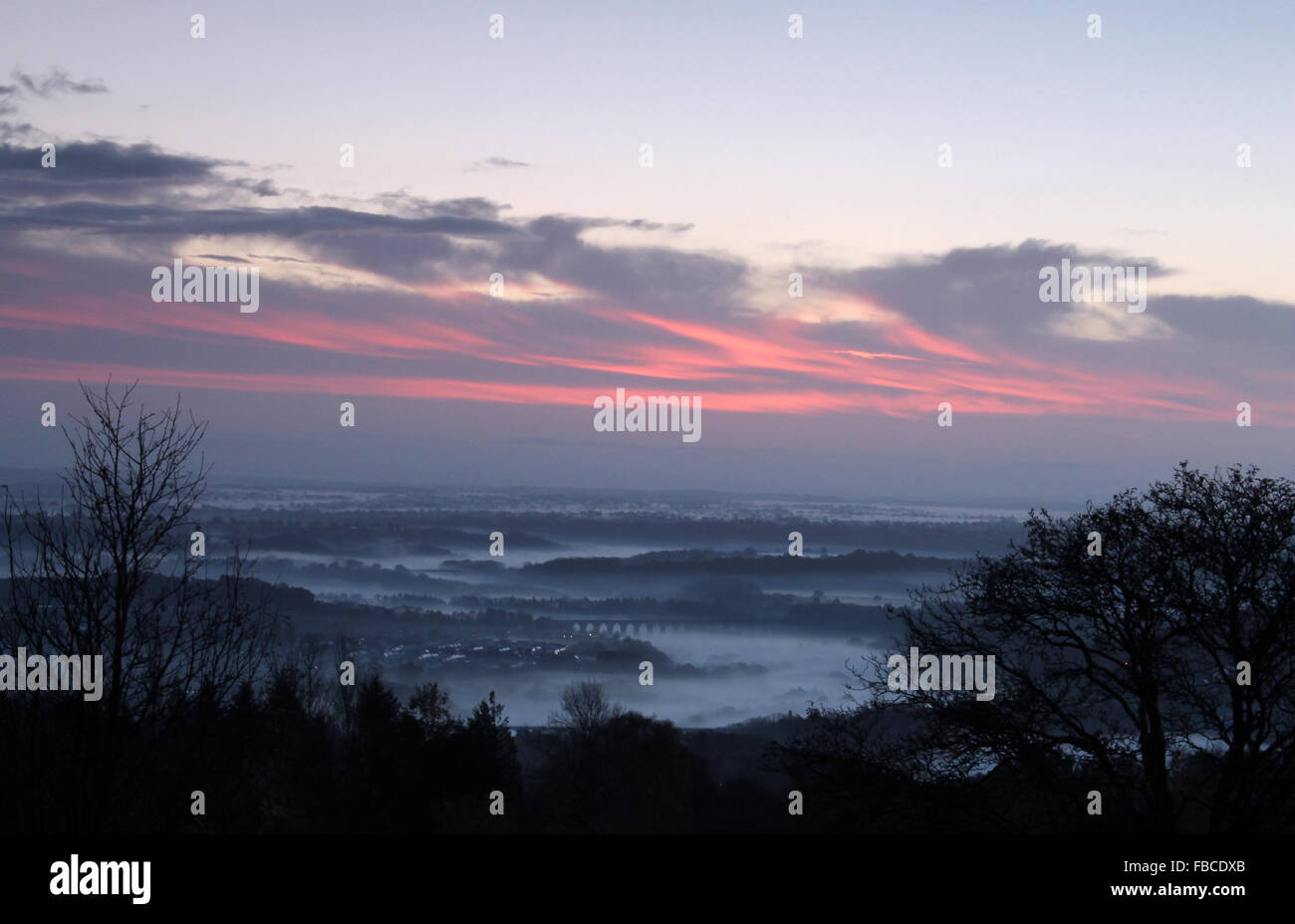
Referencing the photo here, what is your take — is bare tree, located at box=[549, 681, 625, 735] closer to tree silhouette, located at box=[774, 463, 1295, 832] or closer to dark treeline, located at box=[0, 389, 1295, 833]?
dark treeline, located at box=[0, 389, 1295, 833]

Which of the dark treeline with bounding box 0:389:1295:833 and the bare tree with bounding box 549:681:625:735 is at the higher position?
the dark treeline with bounding box 0:389:1295:833

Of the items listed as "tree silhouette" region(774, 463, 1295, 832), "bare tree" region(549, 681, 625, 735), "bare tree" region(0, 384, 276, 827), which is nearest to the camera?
"bare tree" region(0, 384, 276, 827)

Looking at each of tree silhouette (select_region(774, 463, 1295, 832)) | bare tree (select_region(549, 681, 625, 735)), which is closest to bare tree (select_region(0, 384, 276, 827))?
tree silhouette (select_region(774, 463, 1295, 832))

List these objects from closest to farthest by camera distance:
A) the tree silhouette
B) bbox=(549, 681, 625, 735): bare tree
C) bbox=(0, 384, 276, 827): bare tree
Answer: bbox=(0, 384, 276, 827): bare tree → the tree silhouette → bbox=(549, 681, 625, 735): bare tree

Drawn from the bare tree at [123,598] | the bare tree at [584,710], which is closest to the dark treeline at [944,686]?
the bare tree at [123,598]

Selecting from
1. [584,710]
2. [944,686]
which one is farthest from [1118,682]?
[584,710]

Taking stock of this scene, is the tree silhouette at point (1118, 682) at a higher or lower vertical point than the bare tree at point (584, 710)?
higher

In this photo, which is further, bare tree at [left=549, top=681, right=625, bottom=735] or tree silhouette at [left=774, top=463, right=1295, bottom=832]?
bare tree at [left=549, top=681, right=625, bottom=735]

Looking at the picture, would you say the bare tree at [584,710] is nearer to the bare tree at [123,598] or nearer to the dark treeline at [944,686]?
the dark treeline at [944,686]

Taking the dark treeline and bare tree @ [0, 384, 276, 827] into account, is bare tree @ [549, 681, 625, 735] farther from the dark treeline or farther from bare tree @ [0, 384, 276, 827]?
bare tree @ [0, 384, 276, 827]

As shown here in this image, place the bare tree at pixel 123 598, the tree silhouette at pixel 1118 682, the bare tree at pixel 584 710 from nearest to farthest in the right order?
1. the bare tree at pixel 123 598
2. the tree silhouette at pixel 1118 682
3. the bare tree at pixel 584 710
